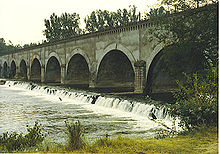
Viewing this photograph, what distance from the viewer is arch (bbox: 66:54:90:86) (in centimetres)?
3463

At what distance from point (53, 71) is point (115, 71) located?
1589 cm

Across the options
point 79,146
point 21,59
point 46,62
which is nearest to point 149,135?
point 79,146

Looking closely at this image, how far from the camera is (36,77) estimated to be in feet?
157

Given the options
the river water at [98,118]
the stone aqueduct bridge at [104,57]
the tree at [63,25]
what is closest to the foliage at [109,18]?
the tree at [63,25]

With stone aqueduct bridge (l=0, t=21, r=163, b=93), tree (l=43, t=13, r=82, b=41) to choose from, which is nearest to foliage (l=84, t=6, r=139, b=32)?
tree (l=43, t=13, r=82, b=41)

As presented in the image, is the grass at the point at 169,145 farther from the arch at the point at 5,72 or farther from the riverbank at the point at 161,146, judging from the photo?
the arch at the point at 5,72

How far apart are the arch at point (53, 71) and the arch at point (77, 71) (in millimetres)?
6576

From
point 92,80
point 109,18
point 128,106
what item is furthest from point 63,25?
point 128,106

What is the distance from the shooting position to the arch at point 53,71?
4094cm

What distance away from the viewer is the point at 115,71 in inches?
1147

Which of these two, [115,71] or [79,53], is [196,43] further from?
[79,53]

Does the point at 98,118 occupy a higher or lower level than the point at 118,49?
lower

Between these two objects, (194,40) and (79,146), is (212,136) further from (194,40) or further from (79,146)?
(194,40)

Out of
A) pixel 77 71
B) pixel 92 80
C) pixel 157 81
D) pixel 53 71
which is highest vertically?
pixel 53 71
